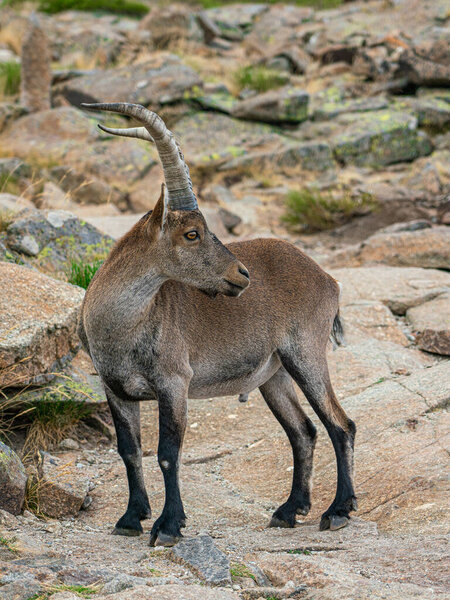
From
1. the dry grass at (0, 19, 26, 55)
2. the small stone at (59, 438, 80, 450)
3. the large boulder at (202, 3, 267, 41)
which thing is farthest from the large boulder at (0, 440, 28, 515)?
the large boulder at (202, 3, 267, 41)

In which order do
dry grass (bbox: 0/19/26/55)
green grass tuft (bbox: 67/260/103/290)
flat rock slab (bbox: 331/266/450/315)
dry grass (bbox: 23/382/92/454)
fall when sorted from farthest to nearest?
dry grass (bbox: 0/19/26/55) → flat rock slab (bbox: 331/266/450/315) → green grass tuft (bbox: 67/260/103/290) → dry grass (bbox: 23/382/92/454)

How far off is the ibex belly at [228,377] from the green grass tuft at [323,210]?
36.1 ft

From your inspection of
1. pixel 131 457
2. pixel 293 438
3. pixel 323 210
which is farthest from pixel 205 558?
pixel 323 210

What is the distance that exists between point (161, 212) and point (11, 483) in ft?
7.11

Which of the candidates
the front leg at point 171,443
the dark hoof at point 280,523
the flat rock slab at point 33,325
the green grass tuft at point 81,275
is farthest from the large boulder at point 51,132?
the front leg at point 171,443

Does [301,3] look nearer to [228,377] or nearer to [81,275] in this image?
[81,275]

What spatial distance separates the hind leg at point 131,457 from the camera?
586 centimetres

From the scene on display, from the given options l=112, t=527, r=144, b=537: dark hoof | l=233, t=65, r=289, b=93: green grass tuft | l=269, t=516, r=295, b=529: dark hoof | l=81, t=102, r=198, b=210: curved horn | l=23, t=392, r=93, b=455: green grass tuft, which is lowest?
l=233, t=65, r=289, b=93: green grass tuft

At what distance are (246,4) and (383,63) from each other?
14.4 meters

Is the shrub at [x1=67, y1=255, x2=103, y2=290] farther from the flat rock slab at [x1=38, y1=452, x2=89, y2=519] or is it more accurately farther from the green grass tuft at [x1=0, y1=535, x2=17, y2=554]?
the green grass tuft at [x1=0, y1=535, x2=17, y2=554]

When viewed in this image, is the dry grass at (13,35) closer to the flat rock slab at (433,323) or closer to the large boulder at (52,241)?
the large boulder at (52,241)

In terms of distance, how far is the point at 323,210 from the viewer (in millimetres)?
17078

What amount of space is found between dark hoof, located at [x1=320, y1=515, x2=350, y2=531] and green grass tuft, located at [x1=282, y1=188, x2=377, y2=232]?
1156 centimetres

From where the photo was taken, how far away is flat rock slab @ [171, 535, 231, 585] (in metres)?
4.47
